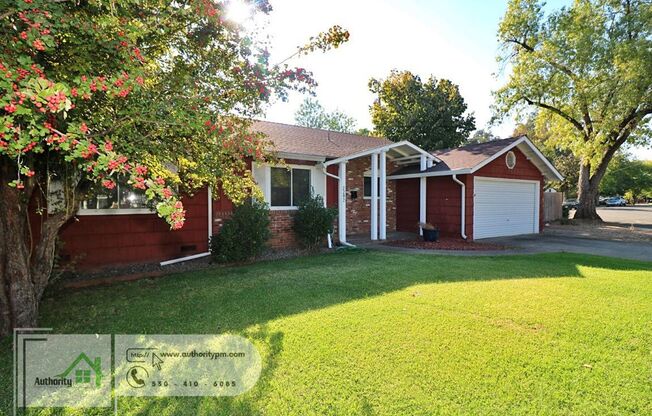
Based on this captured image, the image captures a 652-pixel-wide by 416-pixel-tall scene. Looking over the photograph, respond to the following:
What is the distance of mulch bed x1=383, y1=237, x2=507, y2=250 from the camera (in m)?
Result: 10.7

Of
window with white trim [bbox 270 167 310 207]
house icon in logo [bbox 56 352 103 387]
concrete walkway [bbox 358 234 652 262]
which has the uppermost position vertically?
window with white trim [bbox 270 167 310 207]

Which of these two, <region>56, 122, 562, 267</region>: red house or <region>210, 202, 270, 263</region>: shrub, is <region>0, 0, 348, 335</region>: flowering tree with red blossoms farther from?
<region>56, 122, 562, 267</region>: red house

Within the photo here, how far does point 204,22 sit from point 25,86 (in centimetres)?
288

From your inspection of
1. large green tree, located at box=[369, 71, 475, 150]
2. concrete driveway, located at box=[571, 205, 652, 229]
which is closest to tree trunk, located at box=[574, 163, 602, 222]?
concrete driveway, located at box=[571, 205, 652, 229]

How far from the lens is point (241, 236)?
8328mm

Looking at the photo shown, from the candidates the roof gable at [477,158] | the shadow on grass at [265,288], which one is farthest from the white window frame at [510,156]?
the shadow on grass at [265,288]

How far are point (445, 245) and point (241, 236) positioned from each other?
6.74 m

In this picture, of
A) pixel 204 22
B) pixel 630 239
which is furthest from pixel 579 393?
pixel 630 239

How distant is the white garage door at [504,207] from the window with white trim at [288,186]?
6593 millimetres

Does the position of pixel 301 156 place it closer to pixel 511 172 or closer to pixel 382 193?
pixel 382 193

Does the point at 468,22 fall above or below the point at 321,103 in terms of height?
below

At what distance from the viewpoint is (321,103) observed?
4669 cm

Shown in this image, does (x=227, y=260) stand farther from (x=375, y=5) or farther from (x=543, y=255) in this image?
(x=543, y=255)

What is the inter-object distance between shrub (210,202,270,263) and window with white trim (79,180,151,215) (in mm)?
1906
